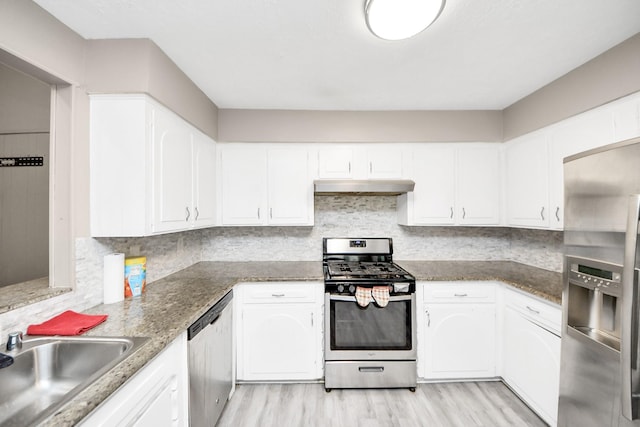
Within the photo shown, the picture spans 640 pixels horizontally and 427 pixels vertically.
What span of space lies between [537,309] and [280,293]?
6.06 ft

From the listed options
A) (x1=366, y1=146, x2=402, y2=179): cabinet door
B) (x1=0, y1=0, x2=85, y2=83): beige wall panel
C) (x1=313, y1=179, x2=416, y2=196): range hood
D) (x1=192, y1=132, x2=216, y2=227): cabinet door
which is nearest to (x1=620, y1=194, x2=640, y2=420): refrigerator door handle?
(x1=313, y1=179, x2=416, y2=196): range hood

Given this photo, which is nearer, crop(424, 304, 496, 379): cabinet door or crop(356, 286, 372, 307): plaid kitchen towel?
crop(356, 286, 372, 307): plaid kitchen towel

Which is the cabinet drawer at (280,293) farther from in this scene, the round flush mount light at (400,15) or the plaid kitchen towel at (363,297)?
the round flush mount light at (400,15)

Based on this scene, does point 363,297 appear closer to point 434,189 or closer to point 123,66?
point 434,189

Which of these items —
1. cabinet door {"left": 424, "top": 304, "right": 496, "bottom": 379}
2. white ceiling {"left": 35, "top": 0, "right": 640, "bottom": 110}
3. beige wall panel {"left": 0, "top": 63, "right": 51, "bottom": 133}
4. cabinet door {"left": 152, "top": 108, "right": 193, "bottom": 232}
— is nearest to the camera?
white ceiling {"left": 35, "top": 0, "right": 640, "bottom": 110}

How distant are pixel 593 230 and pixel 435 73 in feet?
4.59

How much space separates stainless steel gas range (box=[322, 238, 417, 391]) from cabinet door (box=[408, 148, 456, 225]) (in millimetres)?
761

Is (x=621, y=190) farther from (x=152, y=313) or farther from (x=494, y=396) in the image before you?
(x=152, y=313)

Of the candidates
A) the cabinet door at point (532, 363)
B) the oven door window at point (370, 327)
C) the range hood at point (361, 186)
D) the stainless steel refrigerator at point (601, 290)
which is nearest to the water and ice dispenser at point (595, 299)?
the stainless steel refrigerator at point (601, 290)

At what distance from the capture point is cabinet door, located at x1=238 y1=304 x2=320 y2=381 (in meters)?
2.28

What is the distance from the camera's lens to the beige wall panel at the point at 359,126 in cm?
272

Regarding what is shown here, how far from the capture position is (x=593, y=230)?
1194 millimetres

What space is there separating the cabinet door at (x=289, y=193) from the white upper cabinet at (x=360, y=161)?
199 mm

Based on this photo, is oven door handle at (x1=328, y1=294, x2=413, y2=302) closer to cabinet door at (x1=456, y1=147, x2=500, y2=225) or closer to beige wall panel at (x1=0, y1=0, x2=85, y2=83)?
cabinet door at (x1=456, y1=147, x2=500, y2=225)
